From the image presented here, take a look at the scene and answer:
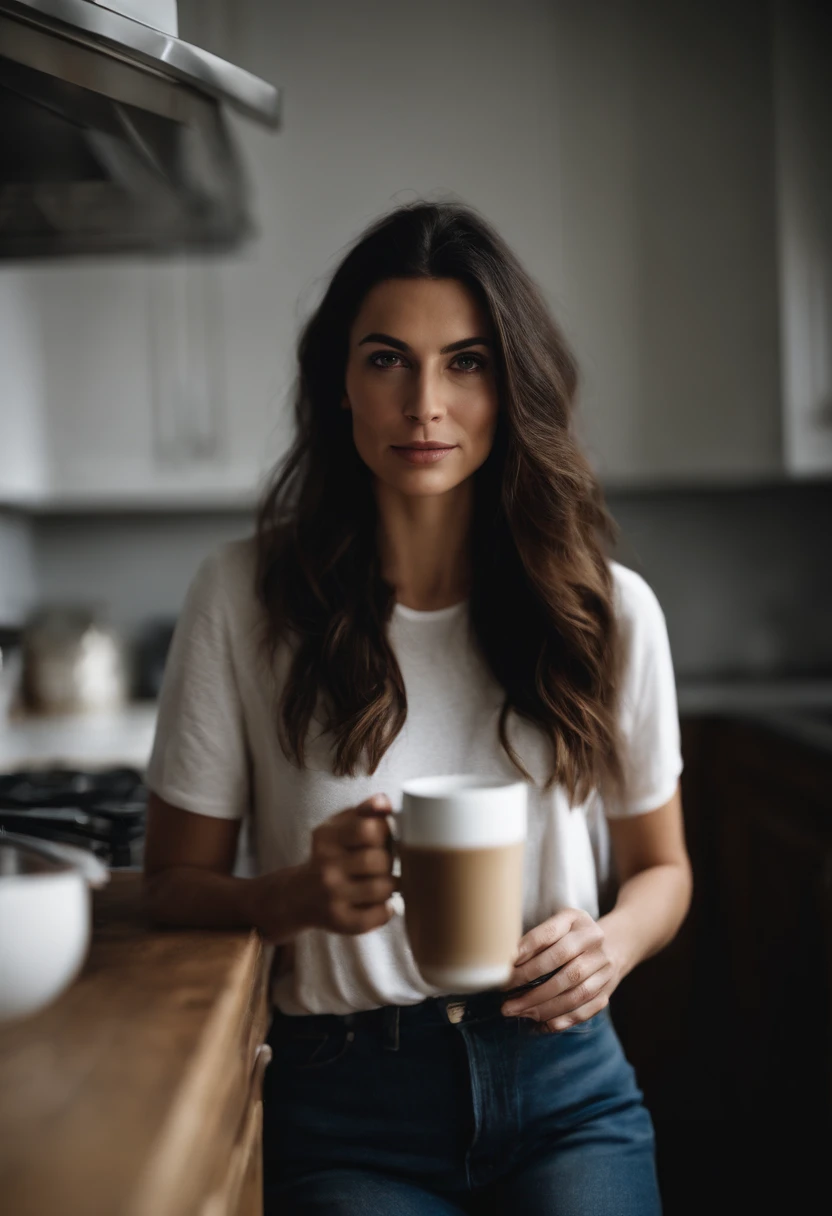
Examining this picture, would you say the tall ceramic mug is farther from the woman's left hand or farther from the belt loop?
the belt loop

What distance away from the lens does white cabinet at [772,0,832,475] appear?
7.67 ft

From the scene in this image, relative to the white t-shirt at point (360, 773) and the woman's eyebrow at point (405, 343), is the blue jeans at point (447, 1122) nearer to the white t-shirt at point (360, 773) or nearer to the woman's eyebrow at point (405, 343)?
the white t-shirt at point (360, 773)

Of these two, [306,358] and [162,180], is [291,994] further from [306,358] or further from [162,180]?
[162,180]

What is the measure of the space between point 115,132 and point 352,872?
0.77m

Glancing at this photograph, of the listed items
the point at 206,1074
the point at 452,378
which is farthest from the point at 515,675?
the point at 206,1074

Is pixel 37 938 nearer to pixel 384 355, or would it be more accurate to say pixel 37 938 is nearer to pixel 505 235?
pixel 384 355

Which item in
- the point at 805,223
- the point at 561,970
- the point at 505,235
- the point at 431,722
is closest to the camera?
the point at 561,970

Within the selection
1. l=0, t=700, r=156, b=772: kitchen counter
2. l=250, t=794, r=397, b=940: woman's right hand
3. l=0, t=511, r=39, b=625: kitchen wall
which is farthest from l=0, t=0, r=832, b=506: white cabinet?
l=250, t=794, r=397, b=940: woman's right hand

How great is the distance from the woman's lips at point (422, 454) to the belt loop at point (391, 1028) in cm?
49

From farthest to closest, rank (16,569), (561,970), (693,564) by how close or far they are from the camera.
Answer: (693,564)
(16,569)
(561,970)

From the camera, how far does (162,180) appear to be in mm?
1299

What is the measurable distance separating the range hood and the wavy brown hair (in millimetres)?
210

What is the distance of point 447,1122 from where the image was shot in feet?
3.20

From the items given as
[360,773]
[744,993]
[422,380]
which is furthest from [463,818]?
[744,993]
